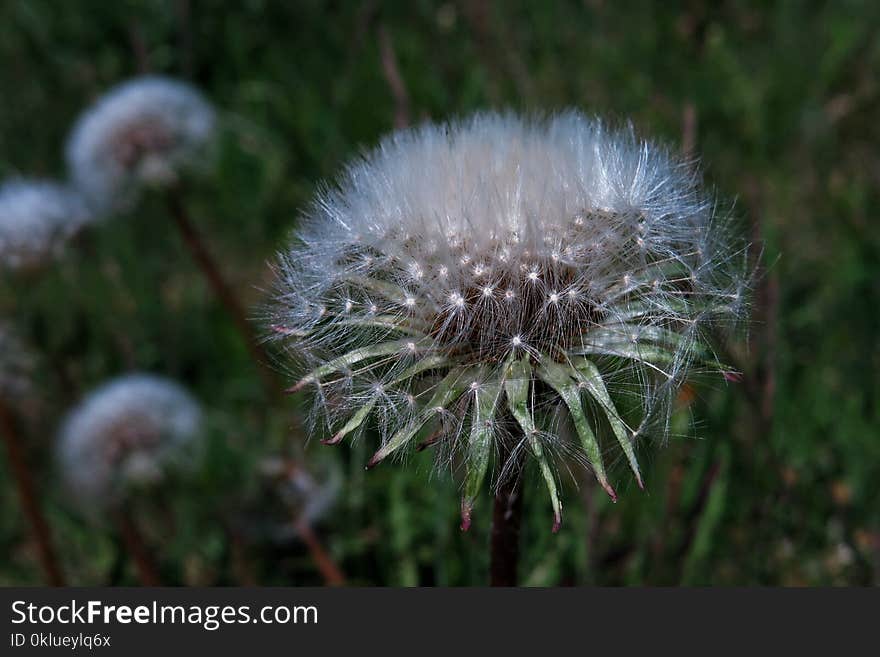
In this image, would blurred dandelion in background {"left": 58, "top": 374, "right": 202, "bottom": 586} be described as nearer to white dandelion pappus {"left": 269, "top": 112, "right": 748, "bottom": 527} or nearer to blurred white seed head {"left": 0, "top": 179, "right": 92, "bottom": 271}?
blurred white seed head {"left": 0, "top": 179, "right": 92, "bottom": 271}

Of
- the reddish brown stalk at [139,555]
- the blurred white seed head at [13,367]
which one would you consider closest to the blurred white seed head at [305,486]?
the reddish brown stalk at [139,555]

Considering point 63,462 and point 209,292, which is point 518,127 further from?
point 209,292

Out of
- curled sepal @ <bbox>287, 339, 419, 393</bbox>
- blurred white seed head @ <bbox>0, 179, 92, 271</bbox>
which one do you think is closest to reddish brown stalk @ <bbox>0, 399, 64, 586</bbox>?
blurred white seed head @ <bbox>0, 179, 92, 271</bbox>

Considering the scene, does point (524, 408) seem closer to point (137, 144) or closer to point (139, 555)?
point (139, 555)

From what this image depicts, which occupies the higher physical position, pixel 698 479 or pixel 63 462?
pixel 63 462

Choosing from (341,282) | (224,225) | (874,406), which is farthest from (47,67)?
(874,406)
